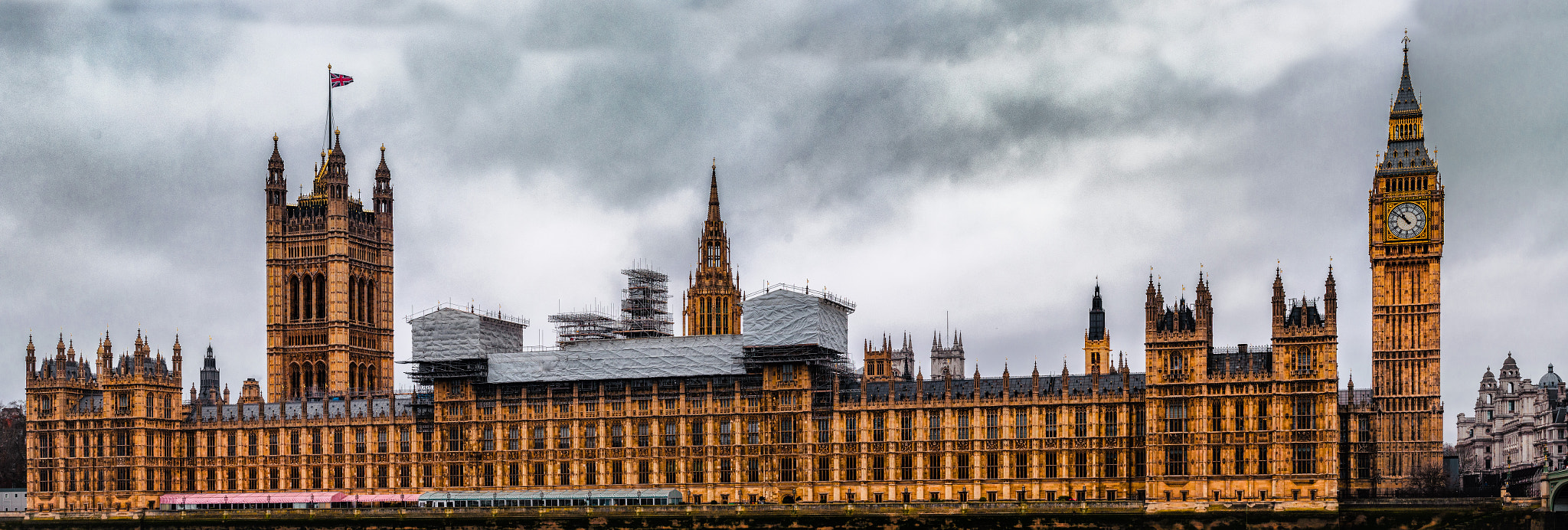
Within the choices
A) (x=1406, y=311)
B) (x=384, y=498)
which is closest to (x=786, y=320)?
(x=384, y=498)

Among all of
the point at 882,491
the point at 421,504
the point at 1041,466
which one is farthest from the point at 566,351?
the point at 1041,466

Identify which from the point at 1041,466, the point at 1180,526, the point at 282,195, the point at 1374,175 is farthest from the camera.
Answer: the point at 282,195

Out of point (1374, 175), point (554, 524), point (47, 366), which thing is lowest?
point (554, 524)

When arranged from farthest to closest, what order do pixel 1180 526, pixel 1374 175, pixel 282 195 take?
pixel 282 195 < pixel 1374 175 < pixel 1180 526

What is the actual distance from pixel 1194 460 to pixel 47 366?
92.8 m

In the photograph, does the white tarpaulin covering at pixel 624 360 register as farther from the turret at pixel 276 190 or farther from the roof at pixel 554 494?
the turret at pixel 276 190

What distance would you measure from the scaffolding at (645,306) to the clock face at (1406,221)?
66.6 metres

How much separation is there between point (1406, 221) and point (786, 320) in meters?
46.3

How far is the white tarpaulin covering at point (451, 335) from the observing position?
160 metres

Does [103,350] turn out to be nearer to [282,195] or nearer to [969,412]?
[282,195]

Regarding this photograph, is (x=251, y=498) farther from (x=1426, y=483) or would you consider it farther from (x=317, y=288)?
(x=1426, y=483)

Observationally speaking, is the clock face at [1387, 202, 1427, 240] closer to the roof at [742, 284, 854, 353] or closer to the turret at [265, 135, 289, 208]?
the roof at [742, 284, 854, 353]

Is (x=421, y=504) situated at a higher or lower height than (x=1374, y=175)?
lower

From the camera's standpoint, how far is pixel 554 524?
14688cm
